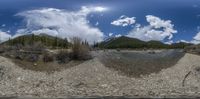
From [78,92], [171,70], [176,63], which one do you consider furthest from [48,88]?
[176,63]

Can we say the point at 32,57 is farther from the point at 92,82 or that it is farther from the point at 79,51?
the point at 92,82

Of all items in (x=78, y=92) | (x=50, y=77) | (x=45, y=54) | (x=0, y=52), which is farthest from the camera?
(x=0, y=52)

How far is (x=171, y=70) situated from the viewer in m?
22.1

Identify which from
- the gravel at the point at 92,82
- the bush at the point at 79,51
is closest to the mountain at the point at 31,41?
the bush at the point at 79,51

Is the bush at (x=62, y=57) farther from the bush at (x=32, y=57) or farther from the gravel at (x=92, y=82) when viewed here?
the gravel at (x=92, y=82)

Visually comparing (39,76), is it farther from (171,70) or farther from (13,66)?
(171,70)

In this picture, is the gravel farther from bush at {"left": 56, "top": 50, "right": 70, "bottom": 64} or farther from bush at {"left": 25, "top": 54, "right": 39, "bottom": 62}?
bush at {"left": 56, "top": 50, "right": 70, "bottom": 64}

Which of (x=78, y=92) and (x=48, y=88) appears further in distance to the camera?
(x=48, y=88)

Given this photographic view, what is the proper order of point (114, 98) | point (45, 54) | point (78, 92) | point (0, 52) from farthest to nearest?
point (0, 52), point (45, 54), point (78, 92), point (114, 98)

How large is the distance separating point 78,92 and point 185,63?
439 inches

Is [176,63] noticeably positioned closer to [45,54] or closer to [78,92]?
[45,54]

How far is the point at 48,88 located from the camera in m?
17.1

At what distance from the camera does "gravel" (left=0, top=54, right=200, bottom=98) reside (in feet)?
52.3

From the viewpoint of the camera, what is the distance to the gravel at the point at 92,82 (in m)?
15.9
